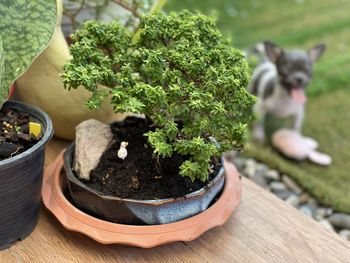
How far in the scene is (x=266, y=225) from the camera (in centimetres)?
96

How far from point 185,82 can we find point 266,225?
13.4 inches

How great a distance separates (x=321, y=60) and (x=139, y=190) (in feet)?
7.20

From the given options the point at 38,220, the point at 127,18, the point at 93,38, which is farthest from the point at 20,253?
the point at 127,18

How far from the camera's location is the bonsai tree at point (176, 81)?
2.61 feet

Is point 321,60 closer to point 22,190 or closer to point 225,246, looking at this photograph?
point 225,246

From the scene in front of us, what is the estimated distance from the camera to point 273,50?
2.11m

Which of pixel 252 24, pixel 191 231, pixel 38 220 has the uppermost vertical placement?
pixel 191 231

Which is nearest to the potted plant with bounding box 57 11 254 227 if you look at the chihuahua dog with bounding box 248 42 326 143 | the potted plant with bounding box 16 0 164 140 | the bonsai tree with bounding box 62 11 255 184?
the bonsai tree with bounding box 62 11 255 184

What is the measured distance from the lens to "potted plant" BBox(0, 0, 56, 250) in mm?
822

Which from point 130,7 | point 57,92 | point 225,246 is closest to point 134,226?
point 225,246

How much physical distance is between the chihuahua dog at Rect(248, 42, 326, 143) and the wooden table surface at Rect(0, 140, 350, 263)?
111cm

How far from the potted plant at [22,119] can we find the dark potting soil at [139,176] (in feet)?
0.37

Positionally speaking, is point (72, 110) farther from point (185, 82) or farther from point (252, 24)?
point (252, 24)

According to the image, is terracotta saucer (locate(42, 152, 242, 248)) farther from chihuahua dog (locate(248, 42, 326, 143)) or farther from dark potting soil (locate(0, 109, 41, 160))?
chihuahua dog (locate(248, 42, 326, 143))
